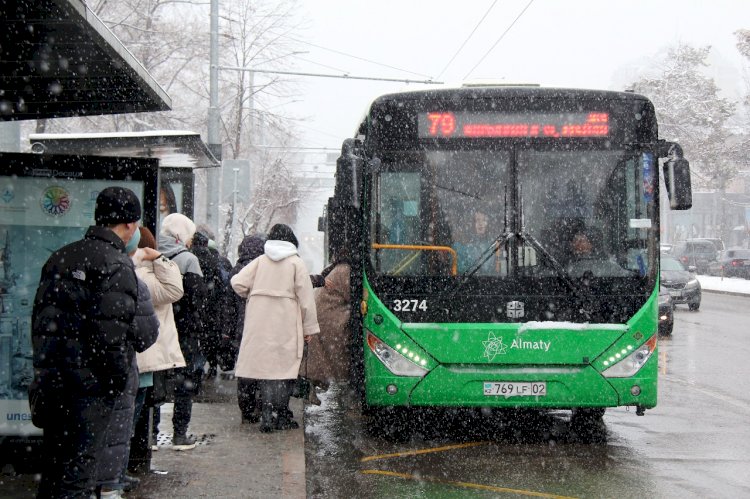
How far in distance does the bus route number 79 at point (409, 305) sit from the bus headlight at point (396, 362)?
31 cm

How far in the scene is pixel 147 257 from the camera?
6465 mm

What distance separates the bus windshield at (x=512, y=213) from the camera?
821cm

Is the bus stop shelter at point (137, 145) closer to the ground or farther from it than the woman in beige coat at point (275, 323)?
farther from it

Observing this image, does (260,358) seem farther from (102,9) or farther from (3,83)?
(102,9)

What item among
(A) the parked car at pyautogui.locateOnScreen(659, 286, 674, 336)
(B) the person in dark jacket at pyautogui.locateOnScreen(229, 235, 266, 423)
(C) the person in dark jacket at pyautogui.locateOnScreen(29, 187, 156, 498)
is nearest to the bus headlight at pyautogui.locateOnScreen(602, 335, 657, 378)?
(B) the person in dark jacket at pyautogui.locateOnScreen(229, 235, 266, 423)

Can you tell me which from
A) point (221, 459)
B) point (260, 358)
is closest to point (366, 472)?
point (221, 459)

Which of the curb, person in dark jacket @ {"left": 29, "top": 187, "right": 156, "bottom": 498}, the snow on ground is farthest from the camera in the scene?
the snow on ground

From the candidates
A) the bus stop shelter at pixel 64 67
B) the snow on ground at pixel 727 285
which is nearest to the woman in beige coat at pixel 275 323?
the bus stop shelter at pixel 64 67

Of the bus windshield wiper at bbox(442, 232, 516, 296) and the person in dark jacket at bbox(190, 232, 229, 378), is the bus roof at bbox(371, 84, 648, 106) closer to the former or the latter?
the bus windshield wiper at bbox(442, 232, 516, 296)

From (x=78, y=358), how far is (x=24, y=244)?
211cm

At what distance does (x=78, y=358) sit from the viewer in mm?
4637

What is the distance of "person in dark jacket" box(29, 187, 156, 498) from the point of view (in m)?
4.63

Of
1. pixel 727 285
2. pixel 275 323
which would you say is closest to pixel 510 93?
pixel 275 323

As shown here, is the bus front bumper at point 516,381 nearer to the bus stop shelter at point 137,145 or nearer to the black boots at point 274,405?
the black boots at point 274,405
